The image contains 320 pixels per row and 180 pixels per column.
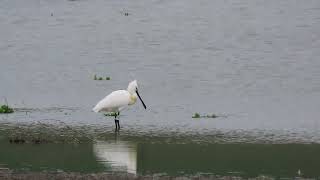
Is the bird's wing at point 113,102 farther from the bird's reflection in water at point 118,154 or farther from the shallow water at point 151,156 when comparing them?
the bird's reflection in water at point 118,154

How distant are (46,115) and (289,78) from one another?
7538 millimetres

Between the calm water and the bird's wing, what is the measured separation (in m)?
0.32

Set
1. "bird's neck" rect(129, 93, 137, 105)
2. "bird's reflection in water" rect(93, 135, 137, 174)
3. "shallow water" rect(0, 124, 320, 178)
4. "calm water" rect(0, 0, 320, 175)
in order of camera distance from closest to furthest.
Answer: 1. "shallow water" rect(0, 124, 320, 178)
2. "bird's reflection in water" rect(93, 135, 137, 174)
3. "calm water" rect(0, 0, 320, 175)
4. "bird's neck" rect(129, 93, 137, 105)

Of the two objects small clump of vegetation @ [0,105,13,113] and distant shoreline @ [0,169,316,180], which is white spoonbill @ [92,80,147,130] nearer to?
small clump of vegetation @ [0,105,13,113]

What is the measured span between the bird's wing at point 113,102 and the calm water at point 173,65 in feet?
1.05

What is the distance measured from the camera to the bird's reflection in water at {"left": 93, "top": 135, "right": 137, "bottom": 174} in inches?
606

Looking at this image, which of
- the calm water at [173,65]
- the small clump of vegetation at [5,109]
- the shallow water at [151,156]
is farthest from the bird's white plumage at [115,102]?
the small clump of vegetation at [5,109]

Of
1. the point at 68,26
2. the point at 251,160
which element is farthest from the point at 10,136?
the point at 68,26

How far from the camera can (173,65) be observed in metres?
28.7

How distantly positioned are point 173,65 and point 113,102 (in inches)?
321

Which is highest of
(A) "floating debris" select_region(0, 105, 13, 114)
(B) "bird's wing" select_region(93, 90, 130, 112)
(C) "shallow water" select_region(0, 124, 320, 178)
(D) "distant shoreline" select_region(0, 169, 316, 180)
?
(B) "bird's wing" select_region(93, 90, 130, 112)

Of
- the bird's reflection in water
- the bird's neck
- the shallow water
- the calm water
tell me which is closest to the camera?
the shallow water

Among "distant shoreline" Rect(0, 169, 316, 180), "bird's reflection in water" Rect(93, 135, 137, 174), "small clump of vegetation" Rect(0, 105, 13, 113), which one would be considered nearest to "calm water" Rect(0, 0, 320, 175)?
"bird's reflection in water" Rect(93, 135, 137, 174)

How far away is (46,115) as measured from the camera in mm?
21562
